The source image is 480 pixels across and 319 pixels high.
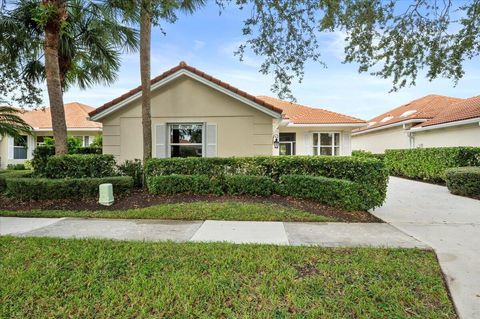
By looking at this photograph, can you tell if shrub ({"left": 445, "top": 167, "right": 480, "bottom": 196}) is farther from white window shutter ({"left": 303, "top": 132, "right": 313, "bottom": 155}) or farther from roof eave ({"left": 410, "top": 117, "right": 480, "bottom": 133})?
white window shutter ({"left": 303, "top": 132, "right": 313, "bottom": 155})

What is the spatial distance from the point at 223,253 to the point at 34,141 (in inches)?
914

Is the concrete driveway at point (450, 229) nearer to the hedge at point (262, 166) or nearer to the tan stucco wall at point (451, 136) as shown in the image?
the hedge at point (262, 166)

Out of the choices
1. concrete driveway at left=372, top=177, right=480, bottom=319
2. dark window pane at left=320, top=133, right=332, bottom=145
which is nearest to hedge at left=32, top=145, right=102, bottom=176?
concrete driveway at left=372, top=177, right=480, bottom=319

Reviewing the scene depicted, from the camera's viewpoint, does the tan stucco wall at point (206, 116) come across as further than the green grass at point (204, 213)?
Yes

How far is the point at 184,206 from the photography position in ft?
23.4

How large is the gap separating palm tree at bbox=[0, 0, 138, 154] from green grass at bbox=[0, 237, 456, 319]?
667 cm

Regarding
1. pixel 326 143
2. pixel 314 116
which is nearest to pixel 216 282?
pixel 326 143

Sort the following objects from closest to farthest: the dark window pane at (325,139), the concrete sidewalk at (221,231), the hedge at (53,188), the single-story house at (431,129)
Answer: the concrete sidewalk at (221,231)
the hedge at (53,188)
the single-story house at (431,129)
the dark window pane at (325,139)

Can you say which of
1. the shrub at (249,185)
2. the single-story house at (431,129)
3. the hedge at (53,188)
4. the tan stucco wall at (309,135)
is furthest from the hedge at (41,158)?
the single-story house at (431,129)

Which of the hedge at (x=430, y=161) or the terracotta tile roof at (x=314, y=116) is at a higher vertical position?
the terracotta tile roof at (x=314, y=116)

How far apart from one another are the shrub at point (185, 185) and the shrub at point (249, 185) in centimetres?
37

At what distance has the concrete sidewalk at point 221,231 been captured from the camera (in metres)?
4.90

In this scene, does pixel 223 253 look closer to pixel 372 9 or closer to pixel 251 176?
pixel 251 176

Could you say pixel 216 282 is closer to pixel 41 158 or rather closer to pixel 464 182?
pixel 41 158
